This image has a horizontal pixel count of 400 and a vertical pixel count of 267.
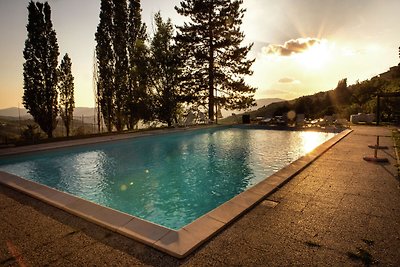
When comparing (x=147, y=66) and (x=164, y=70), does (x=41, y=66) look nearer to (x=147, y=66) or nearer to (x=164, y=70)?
(x=147, y=66)

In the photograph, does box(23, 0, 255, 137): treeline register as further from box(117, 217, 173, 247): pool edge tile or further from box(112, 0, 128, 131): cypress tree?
box(117, 217, 173, 247): pool edge tile

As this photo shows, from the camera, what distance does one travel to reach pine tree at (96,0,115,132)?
21.2m

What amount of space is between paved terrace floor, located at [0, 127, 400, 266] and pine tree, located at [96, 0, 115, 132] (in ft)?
61.2

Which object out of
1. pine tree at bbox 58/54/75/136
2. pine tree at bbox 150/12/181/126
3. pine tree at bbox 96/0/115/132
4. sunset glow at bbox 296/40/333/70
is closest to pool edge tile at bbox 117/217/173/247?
A: sunset glow at bbox 296/40/333/70

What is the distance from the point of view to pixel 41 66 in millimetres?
18766

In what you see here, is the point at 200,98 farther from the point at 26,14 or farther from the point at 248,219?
the point at 248,219

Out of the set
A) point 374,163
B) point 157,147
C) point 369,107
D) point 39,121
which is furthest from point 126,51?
point 369,107

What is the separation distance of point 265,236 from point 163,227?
141 cm

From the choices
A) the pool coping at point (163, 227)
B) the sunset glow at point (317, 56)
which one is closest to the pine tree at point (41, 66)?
the pool coping at point (163, 227)

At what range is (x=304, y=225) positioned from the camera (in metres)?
3.36

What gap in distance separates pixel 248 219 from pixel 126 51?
857 inches

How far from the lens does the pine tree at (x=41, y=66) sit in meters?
18.3

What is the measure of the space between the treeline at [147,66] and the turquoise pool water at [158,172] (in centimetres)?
995

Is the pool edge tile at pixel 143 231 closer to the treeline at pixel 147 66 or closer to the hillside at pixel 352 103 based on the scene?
the treeline at pixel 147 66
